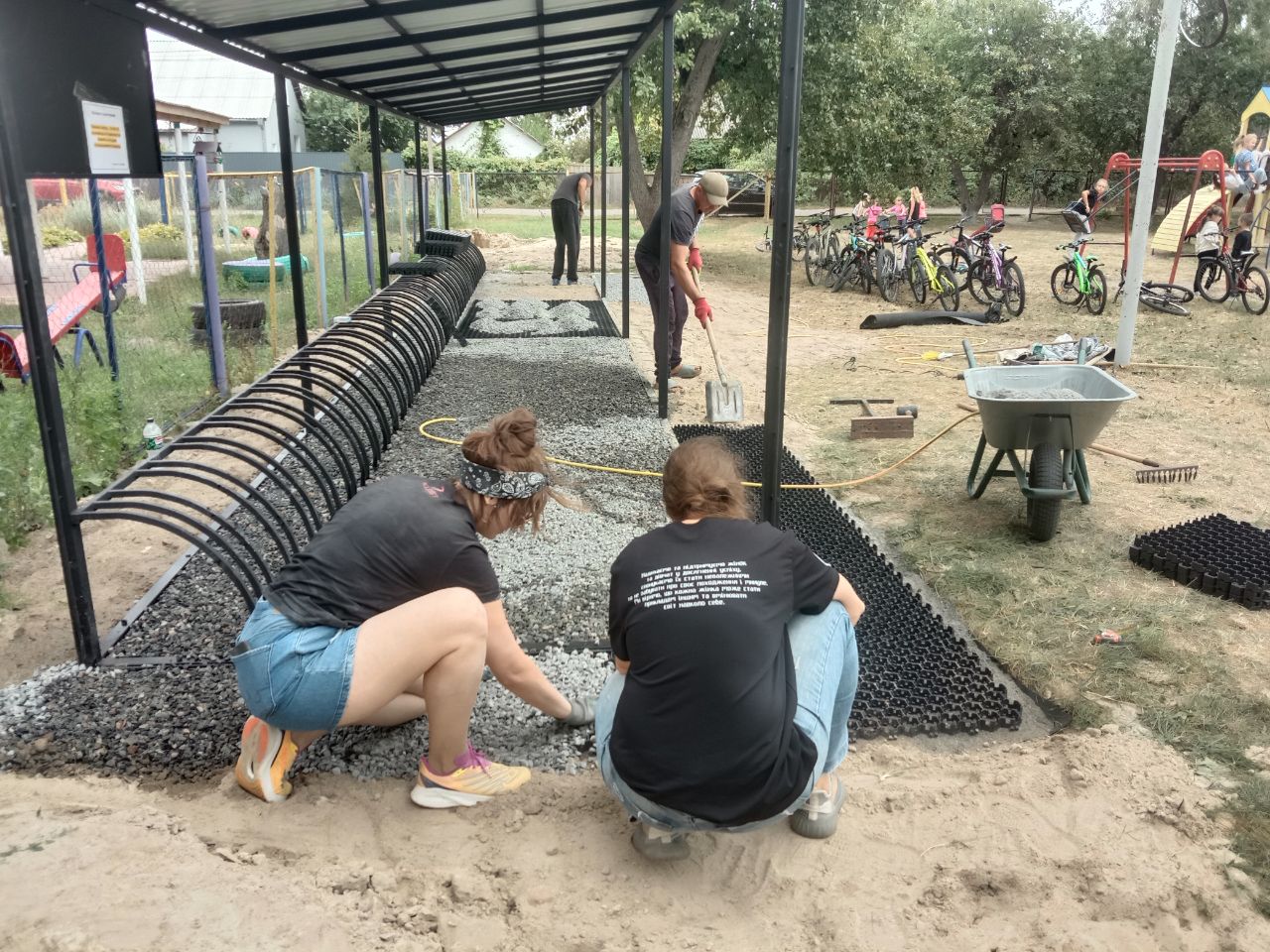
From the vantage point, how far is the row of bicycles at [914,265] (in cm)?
1223

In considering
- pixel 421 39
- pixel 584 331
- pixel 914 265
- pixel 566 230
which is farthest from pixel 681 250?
pixel 566 230

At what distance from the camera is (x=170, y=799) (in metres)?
2.75

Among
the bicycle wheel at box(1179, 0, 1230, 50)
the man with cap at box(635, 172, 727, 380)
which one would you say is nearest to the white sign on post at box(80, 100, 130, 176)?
the man with cap at box(635, 172, 727, 380)

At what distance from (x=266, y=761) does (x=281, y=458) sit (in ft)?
13.7

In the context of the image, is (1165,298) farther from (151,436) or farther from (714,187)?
(151,436)

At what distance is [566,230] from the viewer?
47.3ft

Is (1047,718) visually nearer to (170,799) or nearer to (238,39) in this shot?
(170,799)

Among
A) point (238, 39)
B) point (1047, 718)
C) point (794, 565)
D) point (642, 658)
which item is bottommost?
point (1047, 718)

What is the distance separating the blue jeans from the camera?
2.35 meters

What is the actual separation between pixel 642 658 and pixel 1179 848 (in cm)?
157

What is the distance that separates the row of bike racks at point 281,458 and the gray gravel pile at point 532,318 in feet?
3.00

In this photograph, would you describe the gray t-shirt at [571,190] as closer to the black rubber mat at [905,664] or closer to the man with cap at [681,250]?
the man with cap at [681,250]

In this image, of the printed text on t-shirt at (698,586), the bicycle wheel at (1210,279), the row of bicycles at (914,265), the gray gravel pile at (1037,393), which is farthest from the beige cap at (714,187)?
the bicycle wheel at (1210,279)

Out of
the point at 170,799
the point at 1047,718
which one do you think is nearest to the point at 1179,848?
the point at 1047,718
